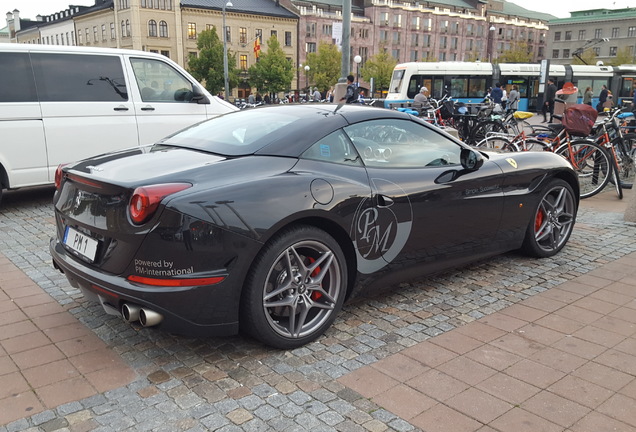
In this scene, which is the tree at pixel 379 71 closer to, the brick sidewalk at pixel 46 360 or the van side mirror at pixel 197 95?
the van side mirror at pixel 197 95

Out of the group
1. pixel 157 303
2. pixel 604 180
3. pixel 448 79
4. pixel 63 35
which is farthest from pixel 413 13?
pixel 157 303

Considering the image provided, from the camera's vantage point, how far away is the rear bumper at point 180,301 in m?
2.89

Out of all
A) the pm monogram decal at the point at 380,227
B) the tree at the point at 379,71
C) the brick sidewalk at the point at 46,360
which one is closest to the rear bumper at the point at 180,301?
the brick sidewalk at the point at 46,360

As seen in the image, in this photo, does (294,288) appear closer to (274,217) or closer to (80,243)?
(274,217)

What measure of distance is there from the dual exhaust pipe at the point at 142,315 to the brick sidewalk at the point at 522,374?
1.05 m

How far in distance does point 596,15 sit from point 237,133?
111862 millimetres

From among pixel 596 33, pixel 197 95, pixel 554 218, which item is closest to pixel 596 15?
pixel 596 33

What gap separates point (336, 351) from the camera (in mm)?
3361

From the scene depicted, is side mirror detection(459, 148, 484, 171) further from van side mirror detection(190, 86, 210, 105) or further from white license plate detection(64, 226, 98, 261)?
van side mirror detection(190, 86, 210, 105)

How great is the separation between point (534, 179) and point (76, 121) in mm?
5453

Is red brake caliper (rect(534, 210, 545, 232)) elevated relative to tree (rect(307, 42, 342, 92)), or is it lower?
lower

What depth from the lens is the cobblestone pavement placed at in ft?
8.60

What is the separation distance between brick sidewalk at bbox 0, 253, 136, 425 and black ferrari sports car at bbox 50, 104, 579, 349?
1.18 feet

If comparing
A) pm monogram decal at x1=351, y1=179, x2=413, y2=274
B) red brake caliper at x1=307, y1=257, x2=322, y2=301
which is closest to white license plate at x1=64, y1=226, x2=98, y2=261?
red brake caliper at x1=307, y1=257, x2=322, y2=301
